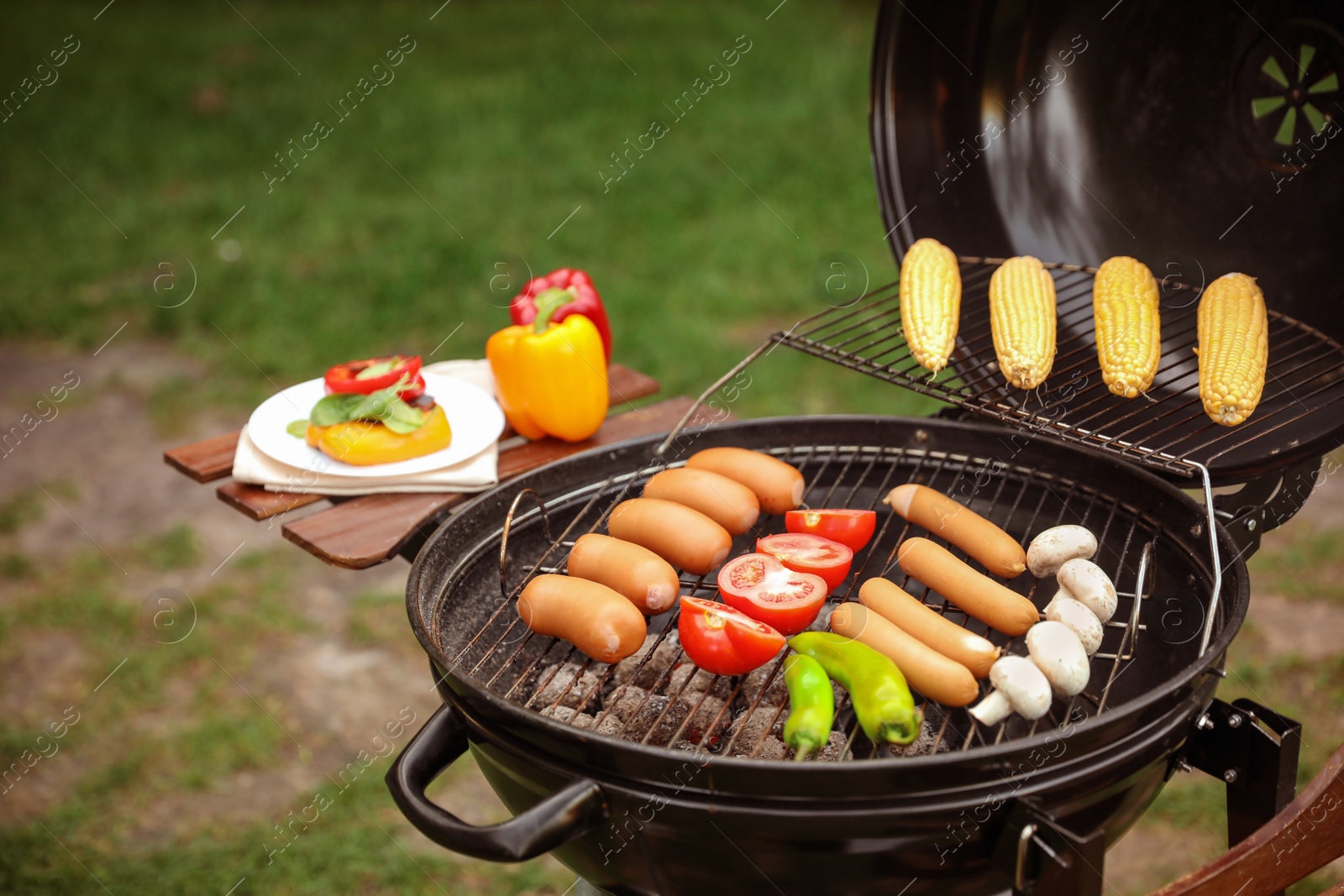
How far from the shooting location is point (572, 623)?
203 centimetres

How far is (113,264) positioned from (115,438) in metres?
2.42

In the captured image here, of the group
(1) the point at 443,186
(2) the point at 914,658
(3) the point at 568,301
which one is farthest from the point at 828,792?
(1) the point at 443,186

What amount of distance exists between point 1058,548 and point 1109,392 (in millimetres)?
450

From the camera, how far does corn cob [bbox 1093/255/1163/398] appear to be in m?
2.28

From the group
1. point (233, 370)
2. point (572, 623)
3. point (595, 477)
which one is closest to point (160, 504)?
point (233, 370)

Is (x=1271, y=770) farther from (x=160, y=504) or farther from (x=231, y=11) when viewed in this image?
(x=231, y=11)

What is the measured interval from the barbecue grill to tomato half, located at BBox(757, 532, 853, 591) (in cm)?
13

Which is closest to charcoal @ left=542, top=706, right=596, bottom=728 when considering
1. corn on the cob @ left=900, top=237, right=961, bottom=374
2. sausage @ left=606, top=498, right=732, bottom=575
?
sausage @ left=606, top=498, right=732, bottom=575

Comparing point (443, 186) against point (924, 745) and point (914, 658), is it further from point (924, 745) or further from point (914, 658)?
point (914, 658)

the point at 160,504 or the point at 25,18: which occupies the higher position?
the point at 25,18

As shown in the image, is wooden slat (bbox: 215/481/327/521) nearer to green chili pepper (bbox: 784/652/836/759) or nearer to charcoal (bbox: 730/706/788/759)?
charcoal (bbox: 730/706/788/759)

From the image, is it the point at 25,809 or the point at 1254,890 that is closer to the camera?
the point at 1254,890

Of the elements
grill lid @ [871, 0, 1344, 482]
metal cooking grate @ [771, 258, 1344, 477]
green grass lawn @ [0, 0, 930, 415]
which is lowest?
green grass lawn @ [0, 0, 930, 415]

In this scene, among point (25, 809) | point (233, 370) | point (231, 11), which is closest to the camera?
point (25, 809)
